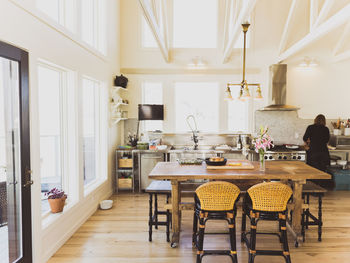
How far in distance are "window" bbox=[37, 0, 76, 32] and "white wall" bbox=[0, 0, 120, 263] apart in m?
A: 0.27

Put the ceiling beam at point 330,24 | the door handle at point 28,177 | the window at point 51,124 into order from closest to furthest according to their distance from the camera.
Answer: the door handle at point 28,177
the ceiling beam at point 330,24
the window at point 51,124

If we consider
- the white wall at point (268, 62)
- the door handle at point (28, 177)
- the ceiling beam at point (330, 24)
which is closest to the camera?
the door handle at point (28, 177)

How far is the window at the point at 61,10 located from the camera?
3.04 metres

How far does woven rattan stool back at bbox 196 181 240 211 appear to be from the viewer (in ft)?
8.09

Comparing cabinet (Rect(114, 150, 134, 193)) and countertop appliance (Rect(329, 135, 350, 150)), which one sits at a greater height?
countertop appliance (Rect(329, 135, 350, 150))

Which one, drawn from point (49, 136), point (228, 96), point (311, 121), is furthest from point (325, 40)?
point (49, 136)

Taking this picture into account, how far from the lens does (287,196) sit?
2.49 meters

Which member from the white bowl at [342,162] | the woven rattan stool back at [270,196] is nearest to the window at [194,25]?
the white bowl at [342,162]

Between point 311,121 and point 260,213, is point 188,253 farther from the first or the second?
point 311,121

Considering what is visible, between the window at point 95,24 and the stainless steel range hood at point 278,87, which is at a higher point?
the window at point 95,24

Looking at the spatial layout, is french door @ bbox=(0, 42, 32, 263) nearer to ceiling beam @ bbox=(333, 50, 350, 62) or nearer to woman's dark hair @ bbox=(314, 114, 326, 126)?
woman's dark hair @ bbox=(314, 114, 326, 126)

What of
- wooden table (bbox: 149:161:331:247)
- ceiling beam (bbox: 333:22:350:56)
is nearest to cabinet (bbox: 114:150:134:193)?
wooden table (bbox: 149:161:331:247)

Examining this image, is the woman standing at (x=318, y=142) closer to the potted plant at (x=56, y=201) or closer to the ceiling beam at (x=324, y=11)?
the ceiling beam at (x=324, y=11)

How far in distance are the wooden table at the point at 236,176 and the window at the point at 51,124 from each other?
1.54 m
